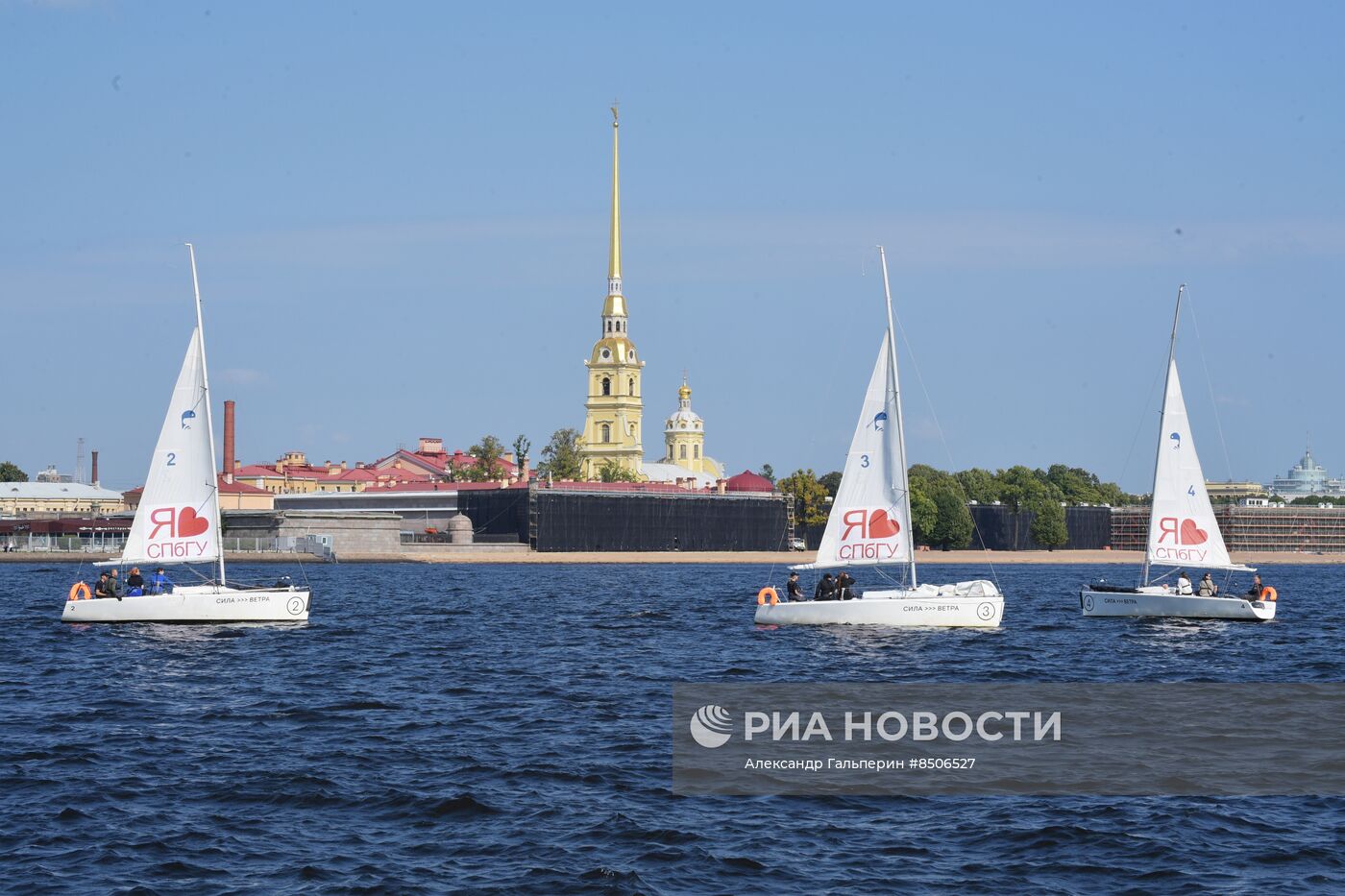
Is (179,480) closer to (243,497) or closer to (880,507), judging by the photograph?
(880,507)

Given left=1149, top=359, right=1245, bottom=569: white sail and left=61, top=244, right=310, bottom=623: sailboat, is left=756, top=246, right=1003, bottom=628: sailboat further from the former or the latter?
left=61, top=244, right=310, bottom=623: sailboat

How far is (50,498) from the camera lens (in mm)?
181625

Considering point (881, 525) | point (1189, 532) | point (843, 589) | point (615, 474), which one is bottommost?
point (843, 589)

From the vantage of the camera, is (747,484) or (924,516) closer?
(924,516)

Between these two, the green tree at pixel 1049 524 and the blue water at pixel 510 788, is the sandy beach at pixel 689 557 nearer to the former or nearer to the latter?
the green tree at pixel 1049 524

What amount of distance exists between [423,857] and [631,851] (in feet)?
6.98

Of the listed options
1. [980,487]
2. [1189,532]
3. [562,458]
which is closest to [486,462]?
[562,458]

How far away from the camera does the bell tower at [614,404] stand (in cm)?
19350

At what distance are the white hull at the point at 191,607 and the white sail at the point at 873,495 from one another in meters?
14.5

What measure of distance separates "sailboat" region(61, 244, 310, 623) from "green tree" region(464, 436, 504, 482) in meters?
121

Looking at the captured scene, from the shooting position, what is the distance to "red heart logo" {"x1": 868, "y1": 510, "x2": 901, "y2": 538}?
44531 millimetres

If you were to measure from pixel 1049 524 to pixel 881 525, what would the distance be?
133 meters

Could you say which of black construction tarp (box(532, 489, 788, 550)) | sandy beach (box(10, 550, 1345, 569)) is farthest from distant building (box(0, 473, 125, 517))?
sandy beach (box(10, 550, 1345, 569))

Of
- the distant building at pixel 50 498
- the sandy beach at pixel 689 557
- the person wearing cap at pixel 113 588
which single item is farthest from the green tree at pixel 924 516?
the person wearing cap at pixel 113 588
